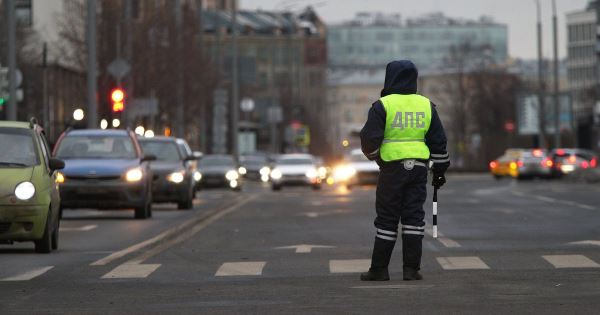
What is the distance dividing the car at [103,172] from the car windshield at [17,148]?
32.0ft

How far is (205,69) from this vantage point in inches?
3310

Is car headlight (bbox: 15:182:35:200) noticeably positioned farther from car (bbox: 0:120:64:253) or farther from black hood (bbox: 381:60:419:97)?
black hood (bbox: 381:60:419:97)

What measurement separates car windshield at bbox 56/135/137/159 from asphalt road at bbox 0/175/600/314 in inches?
76.0

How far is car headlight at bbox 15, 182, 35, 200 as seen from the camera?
20.6m

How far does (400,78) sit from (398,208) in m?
1.06

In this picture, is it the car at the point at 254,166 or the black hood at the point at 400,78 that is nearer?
the black hood at the point at 400,78

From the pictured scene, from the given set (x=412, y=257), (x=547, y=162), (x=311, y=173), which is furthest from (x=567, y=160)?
(x=412, y=257)

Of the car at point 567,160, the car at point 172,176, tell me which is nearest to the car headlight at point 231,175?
the car at point 567,160

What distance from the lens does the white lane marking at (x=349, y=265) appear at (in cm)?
1709

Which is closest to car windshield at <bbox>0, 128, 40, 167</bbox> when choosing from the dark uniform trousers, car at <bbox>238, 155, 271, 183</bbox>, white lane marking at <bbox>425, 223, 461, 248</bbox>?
white lane marking at <bbox>425, 223, 461, 248</bbox>

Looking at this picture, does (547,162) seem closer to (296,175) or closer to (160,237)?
(296,175)

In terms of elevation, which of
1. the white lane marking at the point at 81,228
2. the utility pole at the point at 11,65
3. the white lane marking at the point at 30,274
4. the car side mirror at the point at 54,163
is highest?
the utility pole at the point at 11,65

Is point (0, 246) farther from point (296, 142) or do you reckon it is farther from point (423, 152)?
point (296, 142)

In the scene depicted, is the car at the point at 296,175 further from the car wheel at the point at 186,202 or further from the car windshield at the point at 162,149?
the car wheel at the point at 186,202
